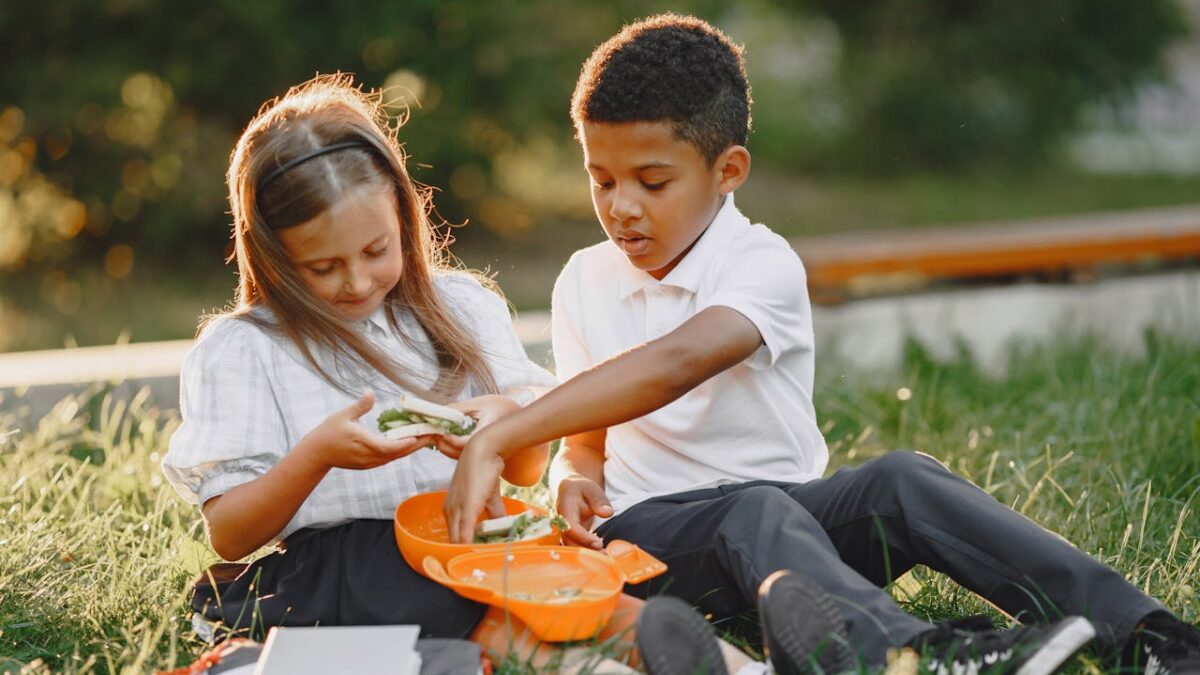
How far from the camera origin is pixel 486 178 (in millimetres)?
8031

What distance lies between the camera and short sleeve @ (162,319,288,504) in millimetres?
2428

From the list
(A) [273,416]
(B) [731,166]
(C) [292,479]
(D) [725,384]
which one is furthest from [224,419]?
(B) [731,166]

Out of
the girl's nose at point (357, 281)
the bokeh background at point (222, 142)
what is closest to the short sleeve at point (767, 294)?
the girl's nose at point (357, 281)

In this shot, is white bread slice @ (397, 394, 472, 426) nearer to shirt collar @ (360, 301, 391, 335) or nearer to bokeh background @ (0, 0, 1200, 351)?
shirt collar @ (360, 301, 391, 335)

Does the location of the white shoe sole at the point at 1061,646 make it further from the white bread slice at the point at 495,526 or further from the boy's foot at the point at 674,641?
the white bread slice at the point at 495,526

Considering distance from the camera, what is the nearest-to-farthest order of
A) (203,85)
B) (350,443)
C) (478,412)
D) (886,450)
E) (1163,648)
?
(1163,648), (350,443), (478,412), (886,450), (203,85)

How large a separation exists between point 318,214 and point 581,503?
2.35 ft

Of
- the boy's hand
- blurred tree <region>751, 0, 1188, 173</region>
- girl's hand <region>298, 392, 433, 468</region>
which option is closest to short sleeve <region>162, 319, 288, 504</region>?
girl's hand <region>298, 392, 433, 468</region>

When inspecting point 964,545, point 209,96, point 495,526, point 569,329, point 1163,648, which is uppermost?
point 209,96

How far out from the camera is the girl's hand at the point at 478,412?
95.0 inches

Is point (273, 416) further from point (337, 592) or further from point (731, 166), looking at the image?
point (731, 166)

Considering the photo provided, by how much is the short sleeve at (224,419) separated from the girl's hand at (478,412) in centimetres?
32

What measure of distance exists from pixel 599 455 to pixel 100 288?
566 centimetres

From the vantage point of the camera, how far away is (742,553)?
2.31 m
